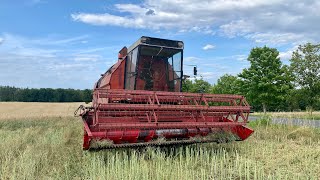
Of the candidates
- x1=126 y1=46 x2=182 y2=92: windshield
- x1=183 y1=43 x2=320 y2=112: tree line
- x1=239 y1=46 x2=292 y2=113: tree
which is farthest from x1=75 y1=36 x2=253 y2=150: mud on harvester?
x1=239 y1=46 x2=292 y2=113: tree

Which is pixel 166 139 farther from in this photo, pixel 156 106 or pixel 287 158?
pixel 287 158

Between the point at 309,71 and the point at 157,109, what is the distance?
799 inches

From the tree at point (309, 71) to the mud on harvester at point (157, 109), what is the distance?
664 inches

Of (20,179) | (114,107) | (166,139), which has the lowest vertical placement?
(20,179)

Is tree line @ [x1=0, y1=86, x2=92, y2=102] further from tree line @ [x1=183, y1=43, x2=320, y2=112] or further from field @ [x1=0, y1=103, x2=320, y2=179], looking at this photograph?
field @ [x1=0, y1=103, x2=320, y2=179]

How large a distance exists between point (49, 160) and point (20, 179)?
1.20 m

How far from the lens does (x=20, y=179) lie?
4.66 metres

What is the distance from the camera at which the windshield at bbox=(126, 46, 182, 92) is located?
29.6ft

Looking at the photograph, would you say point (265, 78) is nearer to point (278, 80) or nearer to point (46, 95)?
point (278, 80)

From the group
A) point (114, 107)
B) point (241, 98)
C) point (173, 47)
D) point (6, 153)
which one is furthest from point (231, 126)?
point (6, 153)

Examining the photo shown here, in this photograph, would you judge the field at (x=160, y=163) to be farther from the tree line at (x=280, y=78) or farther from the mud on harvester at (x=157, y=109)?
the tree line at (x=280, y=78)

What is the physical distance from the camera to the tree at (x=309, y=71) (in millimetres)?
22891

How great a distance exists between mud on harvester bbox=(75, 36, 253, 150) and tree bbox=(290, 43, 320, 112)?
16.9m

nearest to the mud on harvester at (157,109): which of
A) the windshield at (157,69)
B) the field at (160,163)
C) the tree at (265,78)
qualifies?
the windshield at (157,69)
